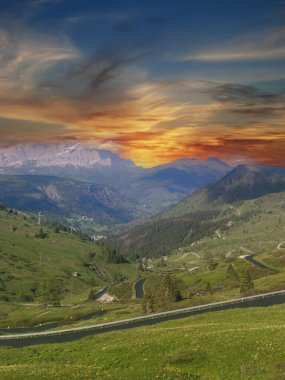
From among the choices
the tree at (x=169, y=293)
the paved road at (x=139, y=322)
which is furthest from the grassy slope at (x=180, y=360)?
the tree at (x=169, y=293)

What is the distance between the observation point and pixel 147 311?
418 ft

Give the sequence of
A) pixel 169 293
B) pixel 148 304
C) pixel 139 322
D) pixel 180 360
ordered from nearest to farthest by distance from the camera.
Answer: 1. pixel 180 360
2. pixel 139 322
3. pixel 148 304
4. pixel 169 293

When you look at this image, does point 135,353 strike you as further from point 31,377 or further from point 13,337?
point 13,337

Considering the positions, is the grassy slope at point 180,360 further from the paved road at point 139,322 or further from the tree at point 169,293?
the tree at point 169,293

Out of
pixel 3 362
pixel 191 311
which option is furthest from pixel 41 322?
pixel 3 362

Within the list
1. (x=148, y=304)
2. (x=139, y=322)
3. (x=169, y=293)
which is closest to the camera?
(x=139, y=322)

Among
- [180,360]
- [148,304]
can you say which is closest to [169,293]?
[148,304]

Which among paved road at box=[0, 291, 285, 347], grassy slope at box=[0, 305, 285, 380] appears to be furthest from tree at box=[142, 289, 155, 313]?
grassy slope at box=[0, 305, 285, 380]

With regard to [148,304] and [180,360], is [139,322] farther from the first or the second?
[180,360]

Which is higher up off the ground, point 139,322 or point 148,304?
point 148,304

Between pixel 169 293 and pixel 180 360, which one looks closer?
pixel 180 360

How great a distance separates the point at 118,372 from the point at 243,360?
34.5ft

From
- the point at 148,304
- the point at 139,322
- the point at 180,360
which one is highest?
the point at 180,360

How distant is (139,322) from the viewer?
105 meters
